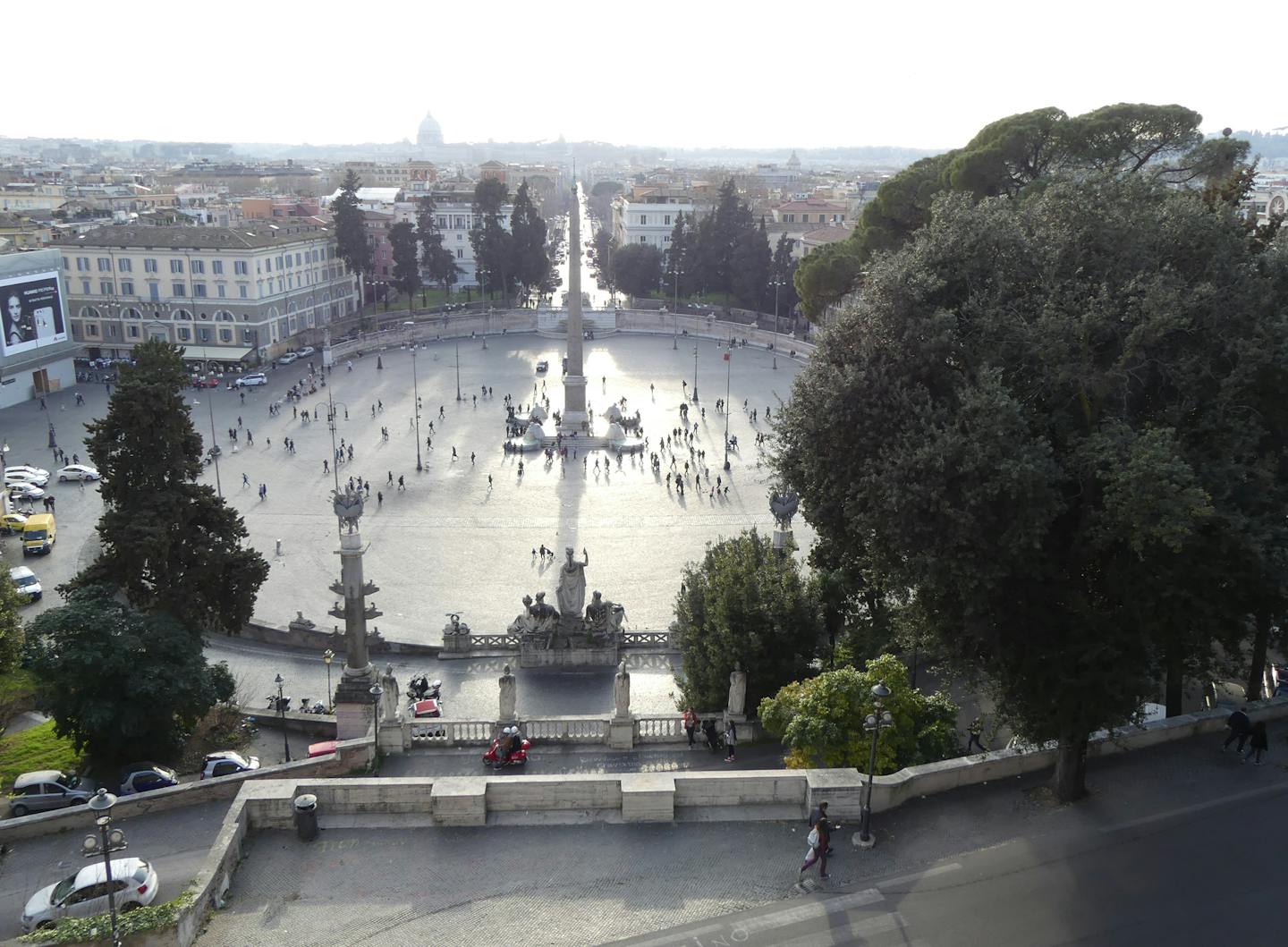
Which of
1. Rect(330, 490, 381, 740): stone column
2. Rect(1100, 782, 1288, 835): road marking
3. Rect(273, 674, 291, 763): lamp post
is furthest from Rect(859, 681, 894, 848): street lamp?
Rect(273, 674, 291, 763): lamp post

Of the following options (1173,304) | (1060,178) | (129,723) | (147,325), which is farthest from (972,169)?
(147,325)

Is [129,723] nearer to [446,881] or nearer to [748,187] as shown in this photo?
[446,881]

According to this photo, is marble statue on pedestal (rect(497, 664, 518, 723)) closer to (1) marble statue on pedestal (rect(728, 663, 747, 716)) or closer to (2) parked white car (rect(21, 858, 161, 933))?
(1) marble statue on pedestal (rect(728, 663, 747, 716))

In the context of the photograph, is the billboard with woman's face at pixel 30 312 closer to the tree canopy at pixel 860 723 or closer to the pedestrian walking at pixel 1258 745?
the tree canopy at pixel 860 723

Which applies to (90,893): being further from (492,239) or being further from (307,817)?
(492,239)

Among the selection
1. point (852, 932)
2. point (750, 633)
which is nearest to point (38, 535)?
point (750, 633)

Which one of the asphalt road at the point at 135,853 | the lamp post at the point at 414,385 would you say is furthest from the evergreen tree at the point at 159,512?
the lamp post at the point at 414,385
